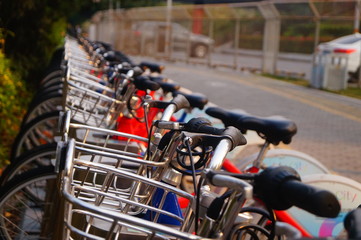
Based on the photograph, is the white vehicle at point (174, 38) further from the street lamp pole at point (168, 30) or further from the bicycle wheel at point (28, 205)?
the bicycle wheel at point (28, 205)

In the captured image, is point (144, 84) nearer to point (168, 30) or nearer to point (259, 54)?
point (259, 54)

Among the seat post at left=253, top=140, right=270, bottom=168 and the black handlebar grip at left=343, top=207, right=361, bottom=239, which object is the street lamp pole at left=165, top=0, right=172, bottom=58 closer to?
the seat post at left=253, top=140, right=270, bottom=168

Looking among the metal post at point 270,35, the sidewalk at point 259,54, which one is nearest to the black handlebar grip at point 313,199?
the sidewalk at point 259,54

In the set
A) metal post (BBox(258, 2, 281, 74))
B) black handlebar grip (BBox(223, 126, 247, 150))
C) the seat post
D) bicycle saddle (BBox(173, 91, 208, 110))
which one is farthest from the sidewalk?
black handlebar grip (BBox(223, 126, 247, 150))

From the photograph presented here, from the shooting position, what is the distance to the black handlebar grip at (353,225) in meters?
1.60

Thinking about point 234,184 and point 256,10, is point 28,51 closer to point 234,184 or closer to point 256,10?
point 234,184

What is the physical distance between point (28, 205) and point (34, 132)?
1719mm

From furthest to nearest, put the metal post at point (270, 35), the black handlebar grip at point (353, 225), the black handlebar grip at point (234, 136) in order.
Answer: the metal post at point (270, 35) < the black handlebar grip at point (234, 136) < the black handlebar grip at point (353, 225)

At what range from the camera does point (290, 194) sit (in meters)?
1.72

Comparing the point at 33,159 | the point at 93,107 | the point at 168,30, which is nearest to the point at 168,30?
the point at 168,30

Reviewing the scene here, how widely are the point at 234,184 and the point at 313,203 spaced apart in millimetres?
291

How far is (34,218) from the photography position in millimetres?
4480

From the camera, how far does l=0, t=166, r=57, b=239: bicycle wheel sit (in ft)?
12.7

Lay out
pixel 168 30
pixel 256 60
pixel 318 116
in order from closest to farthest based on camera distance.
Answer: pixel 318 116 < pixel 256 60 < pixel 168 30
